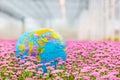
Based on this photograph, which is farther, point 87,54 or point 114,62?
point 87,54

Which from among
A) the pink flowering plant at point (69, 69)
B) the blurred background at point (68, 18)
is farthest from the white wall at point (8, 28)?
the pink flowering plant at point (69, 69)

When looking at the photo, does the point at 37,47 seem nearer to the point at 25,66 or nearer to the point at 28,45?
the point at 28,45

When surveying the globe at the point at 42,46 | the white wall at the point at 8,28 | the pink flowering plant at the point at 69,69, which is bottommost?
the pink flowering plant at the point at 69,69

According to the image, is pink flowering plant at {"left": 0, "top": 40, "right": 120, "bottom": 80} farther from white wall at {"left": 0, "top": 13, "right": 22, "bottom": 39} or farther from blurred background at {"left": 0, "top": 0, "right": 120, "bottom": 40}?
white wall at {"left": 0, "top": 13, "right": 22, "bottom": 39}

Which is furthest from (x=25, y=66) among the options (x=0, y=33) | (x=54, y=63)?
(x=0, y=33)

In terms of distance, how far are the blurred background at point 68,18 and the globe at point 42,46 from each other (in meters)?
12.7

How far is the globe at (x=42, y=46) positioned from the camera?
250 inches

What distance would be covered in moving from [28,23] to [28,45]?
174 ft

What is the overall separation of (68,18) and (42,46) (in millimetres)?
56207

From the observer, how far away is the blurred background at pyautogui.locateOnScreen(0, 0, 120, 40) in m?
24.8

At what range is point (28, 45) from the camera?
6.49m

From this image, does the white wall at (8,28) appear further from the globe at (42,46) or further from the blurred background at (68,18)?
the globe at (42,46)

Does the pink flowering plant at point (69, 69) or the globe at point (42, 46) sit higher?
the globe at point (42, 46)

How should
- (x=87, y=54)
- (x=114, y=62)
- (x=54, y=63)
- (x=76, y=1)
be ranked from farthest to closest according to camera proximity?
(x=76, y=1) → (x=87, y=54) → (x=54, y=63) → (x=114, y=62)
